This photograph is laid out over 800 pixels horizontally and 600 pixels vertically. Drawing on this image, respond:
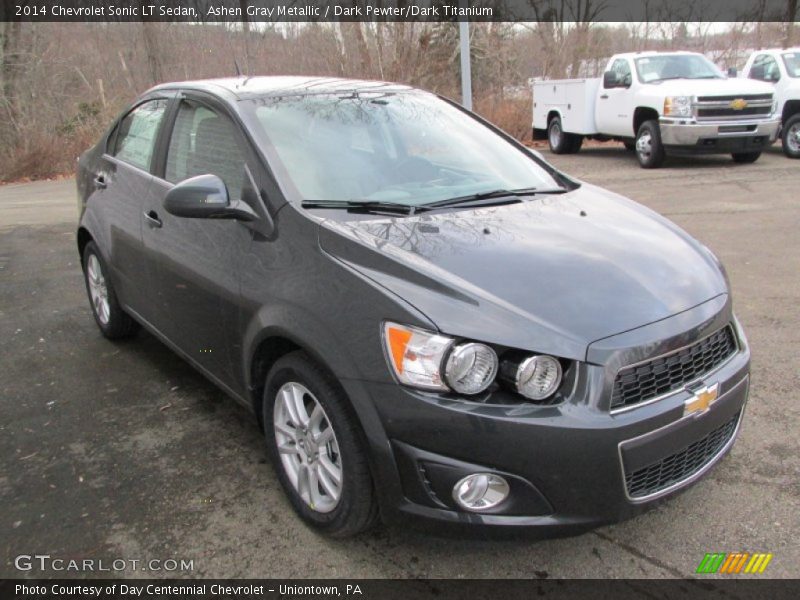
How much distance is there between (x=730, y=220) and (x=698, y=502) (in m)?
5.91

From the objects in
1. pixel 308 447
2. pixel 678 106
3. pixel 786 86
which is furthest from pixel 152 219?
pixel 786 86

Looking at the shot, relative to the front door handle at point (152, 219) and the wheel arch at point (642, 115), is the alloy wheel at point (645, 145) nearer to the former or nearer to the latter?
the wheel arch at point (642, 115)

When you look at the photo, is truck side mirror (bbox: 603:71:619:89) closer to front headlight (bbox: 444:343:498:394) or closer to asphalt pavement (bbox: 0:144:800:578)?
asphalt pavement (bbox: 0:144:800:578)

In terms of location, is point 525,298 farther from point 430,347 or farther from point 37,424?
point 37,424

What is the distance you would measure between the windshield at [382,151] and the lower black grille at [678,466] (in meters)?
1.43

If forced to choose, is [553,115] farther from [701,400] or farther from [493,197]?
[701,400]

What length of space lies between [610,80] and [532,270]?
39.3 ft

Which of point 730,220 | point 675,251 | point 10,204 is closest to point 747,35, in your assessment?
point 730,220

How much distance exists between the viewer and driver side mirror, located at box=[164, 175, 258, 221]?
2816 millimetres

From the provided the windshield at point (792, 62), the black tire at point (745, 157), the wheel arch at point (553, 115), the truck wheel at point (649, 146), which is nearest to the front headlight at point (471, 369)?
the truck wheel at point (649, 146)

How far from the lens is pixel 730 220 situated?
7.81m

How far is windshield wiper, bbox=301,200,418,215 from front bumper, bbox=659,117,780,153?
991 centimetres

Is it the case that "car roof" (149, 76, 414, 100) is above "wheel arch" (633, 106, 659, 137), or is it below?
above

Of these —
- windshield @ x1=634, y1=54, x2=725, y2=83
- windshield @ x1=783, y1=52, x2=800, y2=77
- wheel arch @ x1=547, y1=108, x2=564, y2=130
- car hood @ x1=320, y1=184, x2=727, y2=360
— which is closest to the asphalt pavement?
car hood @ x1=320, y1=184, x2=727, y2=360
